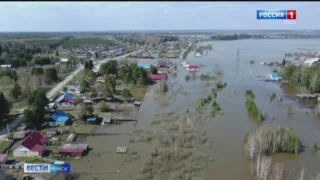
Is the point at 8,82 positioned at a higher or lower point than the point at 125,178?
higher

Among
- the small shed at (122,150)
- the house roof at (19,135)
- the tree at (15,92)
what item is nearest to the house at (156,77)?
the tree at (15,92)

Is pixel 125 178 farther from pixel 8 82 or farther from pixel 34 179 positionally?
pixel 8 82

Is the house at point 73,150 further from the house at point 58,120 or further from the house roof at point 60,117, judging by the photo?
the house roof at point 60,117

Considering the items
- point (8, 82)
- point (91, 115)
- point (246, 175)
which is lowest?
point (246, 175)

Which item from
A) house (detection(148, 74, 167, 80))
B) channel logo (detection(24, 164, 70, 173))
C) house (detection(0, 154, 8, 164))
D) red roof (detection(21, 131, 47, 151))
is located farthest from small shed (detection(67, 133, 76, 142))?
house (detection(148, 74, 167, 80))

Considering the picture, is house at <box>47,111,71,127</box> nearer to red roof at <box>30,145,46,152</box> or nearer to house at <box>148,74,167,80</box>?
red roof at <box>30,145,46,152</box>

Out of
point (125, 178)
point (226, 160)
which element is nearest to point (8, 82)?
point (125, 178)
